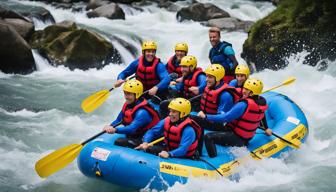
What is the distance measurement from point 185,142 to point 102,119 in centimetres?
380

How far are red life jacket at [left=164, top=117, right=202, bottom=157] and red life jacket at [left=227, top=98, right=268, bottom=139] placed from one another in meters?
0.63

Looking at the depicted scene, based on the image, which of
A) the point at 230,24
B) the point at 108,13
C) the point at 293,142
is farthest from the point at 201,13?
the point at 293,142

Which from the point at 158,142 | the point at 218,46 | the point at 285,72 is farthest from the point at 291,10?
the point at 158,142

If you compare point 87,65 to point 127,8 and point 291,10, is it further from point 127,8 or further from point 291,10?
point 127,8

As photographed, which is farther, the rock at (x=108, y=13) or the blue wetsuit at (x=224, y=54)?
the rock at (x=108, y=13)

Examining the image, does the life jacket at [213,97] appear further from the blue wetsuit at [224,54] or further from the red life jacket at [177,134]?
the blue wetsuit at [224,54]

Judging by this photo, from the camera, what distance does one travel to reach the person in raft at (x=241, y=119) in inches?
244

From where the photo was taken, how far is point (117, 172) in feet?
19.0

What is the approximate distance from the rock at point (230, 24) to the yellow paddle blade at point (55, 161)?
1045 centimetres

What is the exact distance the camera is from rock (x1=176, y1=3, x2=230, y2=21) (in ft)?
57.5

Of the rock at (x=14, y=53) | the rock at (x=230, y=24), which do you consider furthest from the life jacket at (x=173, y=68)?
the rock at (x=230, y=24)

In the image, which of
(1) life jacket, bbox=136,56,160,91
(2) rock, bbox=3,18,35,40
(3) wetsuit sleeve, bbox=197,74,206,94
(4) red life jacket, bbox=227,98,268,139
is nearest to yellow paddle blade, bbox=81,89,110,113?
(1) life jacket, bbox=136,56,160,91

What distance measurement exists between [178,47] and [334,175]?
9.76 feet

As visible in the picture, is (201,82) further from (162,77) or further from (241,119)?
(241,119)
